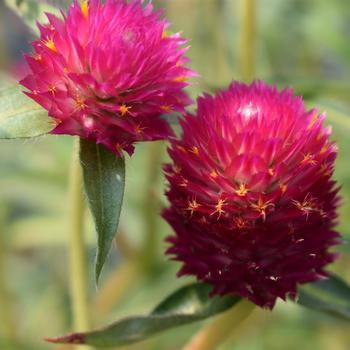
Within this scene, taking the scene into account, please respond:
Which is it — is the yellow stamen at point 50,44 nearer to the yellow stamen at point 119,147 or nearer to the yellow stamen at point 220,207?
the yellow stamen at point 119,147

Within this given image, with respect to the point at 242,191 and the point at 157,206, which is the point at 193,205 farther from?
the point at 157,206

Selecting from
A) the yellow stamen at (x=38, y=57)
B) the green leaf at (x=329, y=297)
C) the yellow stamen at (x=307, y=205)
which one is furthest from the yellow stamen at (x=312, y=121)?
the yellow stamen at (x=38, y=57)

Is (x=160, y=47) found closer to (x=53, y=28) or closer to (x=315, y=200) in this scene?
(x=53, y=28)

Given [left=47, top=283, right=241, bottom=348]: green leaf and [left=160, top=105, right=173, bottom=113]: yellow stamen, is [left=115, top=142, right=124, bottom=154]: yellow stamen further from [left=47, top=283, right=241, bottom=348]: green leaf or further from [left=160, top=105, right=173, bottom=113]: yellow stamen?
[left=47, top=283, right=241, bottom=348]: green leaf

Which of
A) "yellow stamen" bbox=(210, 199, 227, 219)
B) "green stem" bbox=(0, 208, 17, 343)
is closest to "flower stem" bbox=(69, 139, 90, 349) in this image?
"yellow stamen" bbox=(210, 199, 227, 219)

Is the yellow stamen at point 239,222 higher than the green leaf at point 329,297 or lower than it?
higher

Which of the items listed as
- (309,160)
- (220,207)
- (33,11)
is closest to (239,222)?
(220,207)
